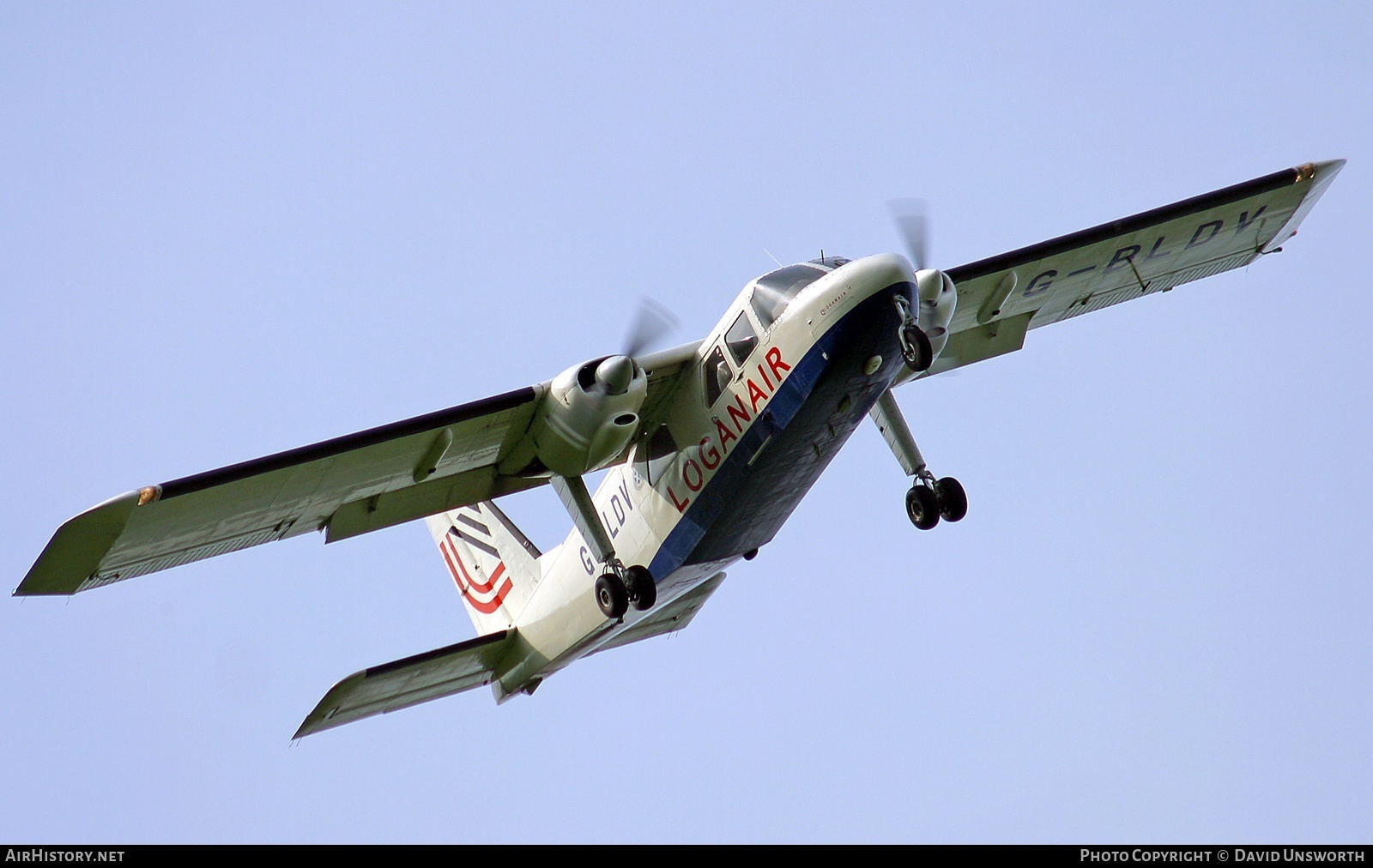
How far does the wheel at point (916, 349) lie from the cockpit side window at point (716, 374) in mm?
2163

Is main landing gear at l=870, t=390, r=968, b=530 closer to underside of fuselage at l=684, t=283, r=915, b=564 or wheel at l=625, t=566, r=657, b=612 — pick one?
underside of fuselage at l=684, t=283, r=915, b=564

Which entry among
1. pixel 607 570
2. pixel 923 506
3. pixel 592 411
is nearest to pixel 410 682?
pixel 607 570

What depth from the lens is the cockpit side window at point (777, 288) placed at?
1634cm

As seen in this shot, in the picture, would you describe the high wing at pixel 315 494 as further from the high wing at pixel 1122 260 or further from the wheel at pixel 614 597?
the high wing at pixel 1122 260

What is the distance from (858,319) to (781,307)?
106cm

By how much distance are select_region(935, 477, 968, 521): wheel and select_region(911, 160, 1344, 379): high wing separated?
190 centimetres

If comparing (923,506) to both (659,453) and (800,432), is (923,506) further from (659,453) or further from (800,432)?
(659,453)

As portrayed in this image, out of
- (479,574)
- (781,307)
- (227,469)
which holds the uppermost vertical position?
(227,469)

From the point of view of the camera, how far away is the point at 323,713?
18.4 meters

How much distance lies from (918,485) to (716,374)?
3181mm

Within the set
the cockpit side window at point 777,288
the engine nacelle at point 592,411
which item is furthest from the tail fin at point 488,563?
the cockpit side window at point 777,288
